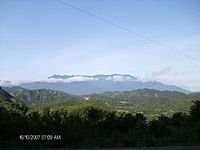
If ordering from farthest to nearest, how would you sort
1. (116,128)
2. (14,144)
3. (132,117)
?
(132,117)
(116,128)
(14,144)

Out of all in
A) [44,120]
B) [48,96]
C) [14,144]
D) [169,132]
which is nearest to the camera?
[14,144]

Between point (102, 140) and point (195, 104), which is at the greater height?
point (195, 104)

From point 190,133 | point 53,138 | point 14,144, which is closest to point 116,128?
point 190,133

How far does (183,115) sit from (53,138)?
532 inches

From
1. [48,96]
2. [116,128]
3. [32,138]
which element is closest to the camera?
[32,138]

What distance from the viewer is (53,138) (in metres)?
12.8

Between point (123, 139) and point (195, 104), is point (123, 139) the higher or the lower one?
the lower one

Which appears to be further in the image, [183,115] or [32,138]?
[183,115]

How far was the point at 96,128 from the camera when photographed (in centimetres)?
1669

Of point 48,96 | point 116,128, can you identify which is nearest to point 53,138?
point 116,128

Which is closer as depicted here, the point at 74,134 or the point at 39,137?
the point at 39,137

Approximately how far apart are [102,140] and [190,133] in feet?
15.7

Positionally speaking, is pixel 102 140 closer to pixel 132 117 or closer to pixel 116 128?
pixel 116 128

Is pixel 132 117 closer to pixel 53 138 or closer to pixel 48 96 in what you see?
pixel 53 138
